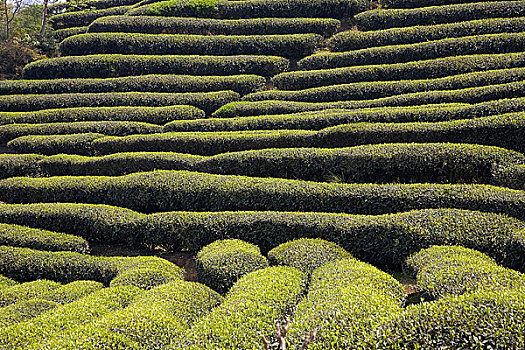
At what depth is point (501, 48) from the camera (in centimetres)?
2284

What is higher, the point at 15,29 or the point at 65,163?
the point at 15,29

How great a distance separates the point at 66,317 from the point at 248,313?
4.46m

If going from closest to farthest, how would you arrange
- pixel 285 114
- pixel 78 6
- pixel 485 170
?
pixel 485 170, pixel 285 114, pixel 78 6

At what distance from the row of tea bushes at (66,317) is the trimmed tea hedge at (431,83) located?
1665 centimetres

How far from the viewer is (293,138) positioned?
18.4 meters

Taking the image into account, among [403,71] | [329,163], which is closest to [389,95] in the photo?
[403,71]

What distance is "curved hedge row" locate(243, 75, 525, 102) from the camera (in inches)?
711

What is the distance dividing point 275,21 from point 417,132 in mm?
19494

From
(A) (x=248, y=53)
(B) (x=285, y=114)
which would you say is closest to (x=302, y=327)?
(B) (x=285, y=114)

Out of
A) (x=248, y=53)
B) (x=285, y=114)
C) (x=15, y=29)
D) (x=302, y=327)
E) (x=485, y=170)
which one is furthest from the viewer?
(x=15, y=29)

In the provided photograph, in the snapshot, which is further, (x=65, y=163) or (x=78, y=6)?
(x=78, y=6)

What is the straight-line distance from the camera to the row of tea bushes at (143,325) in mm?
7934

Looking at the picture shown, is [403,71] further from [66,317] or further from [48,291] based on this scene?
[66,317]

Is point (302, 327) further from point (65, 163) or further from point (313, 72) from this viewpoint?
point (313, 72)
